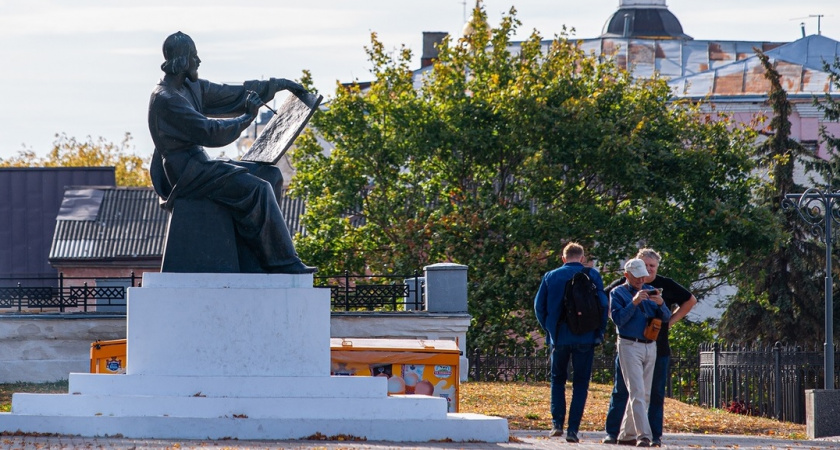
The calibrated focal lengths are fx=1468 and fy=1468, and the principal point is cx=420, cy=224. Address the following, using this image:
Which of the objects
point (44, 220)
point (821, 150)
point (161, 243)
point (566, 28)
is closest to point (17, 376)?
point (566, 28)

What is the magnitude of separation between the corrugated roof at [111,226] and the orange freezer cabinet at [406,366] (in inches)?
1173

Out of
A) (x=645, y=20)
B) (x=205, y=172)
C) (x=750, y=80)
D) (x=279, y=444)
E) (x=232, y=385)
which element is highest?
(x=645, y=20)

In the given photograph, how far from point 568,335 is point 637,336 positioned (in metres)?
0.65

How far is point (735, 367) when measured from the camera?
22172mm

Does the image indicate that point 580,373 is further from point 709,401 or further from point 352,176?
point 352,176

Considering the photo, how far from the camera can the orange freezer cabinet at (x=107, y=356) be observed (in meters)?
15.3

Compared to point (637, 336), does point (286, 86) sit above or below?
above

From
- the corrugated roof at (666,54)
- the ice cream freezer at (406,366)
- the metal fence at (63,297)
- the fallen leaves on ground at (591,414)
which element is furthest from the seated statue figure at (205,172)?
the corrugated roof at (666,54)

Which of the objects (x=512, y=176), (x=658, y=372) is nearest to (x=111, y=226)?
(x=512, y=176)

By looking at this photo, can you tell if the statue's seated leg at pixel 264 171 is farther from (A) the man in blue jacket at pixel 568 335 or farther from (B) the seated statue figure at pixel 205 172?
(A) the man in blue jacket at pixel 568 335

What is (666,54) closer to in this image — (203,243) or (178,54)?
(178,54)

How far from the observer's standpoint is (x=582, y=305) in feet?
38.0

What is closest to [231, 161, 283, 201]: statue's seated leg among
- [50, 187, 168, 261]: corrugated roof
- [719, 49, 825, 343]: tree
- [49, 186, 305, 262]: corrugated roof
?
[719, 49, 825, 343]: tree

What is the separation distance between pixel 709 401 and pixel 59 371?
1005cm
